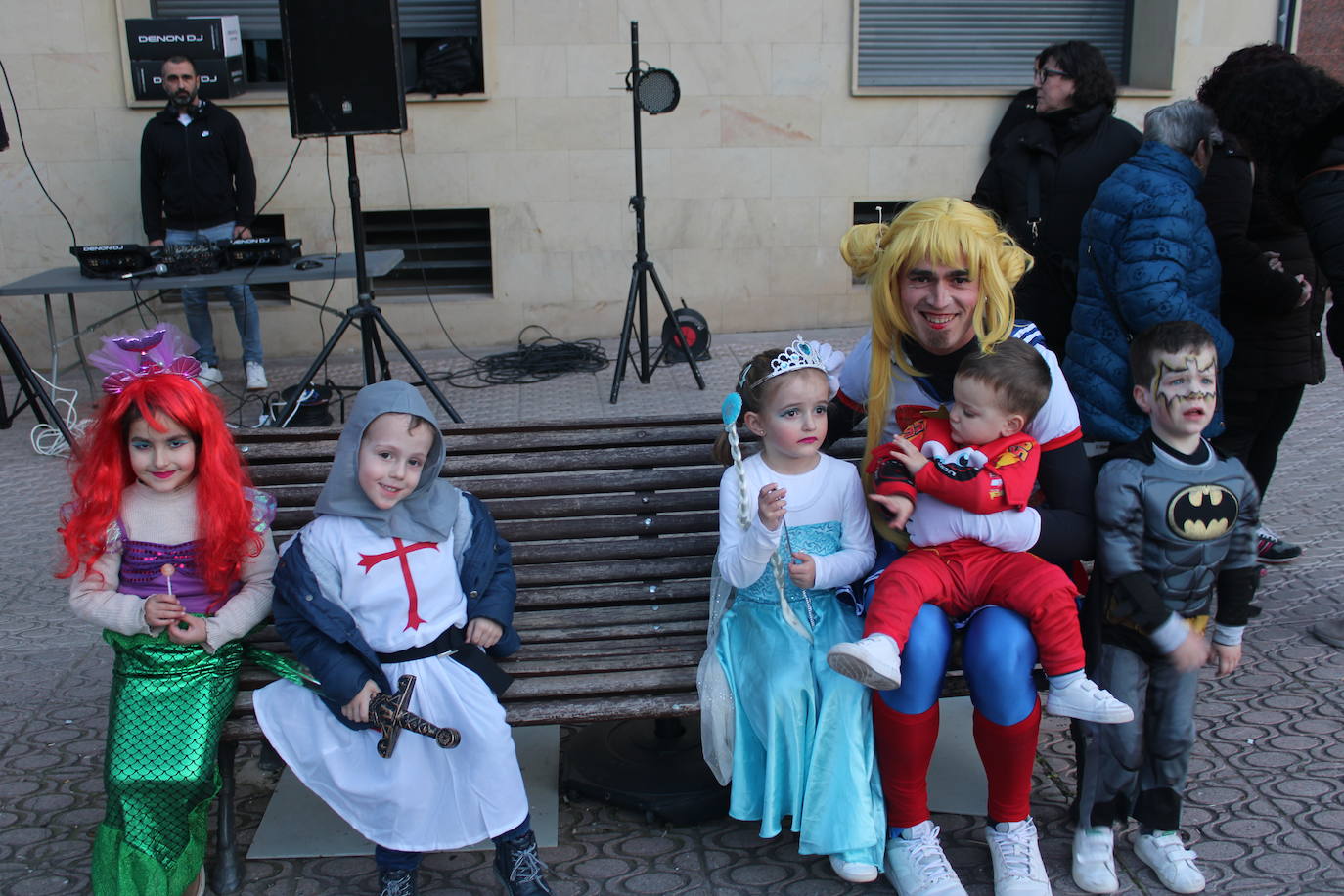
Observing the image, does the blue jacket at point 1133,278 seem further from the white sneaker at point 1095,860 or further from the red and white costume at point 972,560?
the white sneaker at point 1095,860

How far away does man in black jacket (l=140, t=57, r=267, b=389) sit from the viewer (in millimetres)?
7641

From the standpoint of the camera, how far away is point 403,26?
346 inches

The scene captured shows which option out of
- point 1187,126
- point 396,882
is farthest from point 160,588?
point 1187,126

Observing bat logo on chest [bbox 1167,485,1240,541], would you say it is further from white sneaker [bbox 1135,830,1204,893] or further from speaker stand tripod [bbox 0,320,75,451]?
speaker stand tripod [bbox 0,320,75,451]

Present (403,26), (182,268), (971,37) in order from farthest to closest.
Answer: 1. (971,37)
2. (403,26)
3. (182,268)

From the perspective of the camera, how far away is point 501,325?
8.98 m

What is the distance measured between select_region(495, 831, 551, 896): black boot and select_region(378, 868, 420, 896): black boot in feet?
0.67

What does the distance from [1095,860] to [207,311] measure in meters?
6.58

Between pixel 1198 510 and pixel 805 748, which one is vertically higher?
pixel 1198 510

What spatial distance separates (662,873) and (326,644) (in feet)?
3.13

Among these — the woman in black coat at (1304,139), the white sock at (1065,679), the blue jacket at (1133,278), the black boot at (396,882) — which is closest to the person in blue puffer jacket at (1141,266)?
the blue jacket at (1133,278)

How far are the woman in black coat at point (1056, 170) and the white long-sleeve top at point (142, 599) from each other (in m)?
2.98

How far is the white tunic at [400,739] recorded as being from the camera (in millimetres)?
2842

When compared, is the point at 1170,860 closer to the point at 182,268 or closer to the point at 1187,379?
the point at 1187,379
